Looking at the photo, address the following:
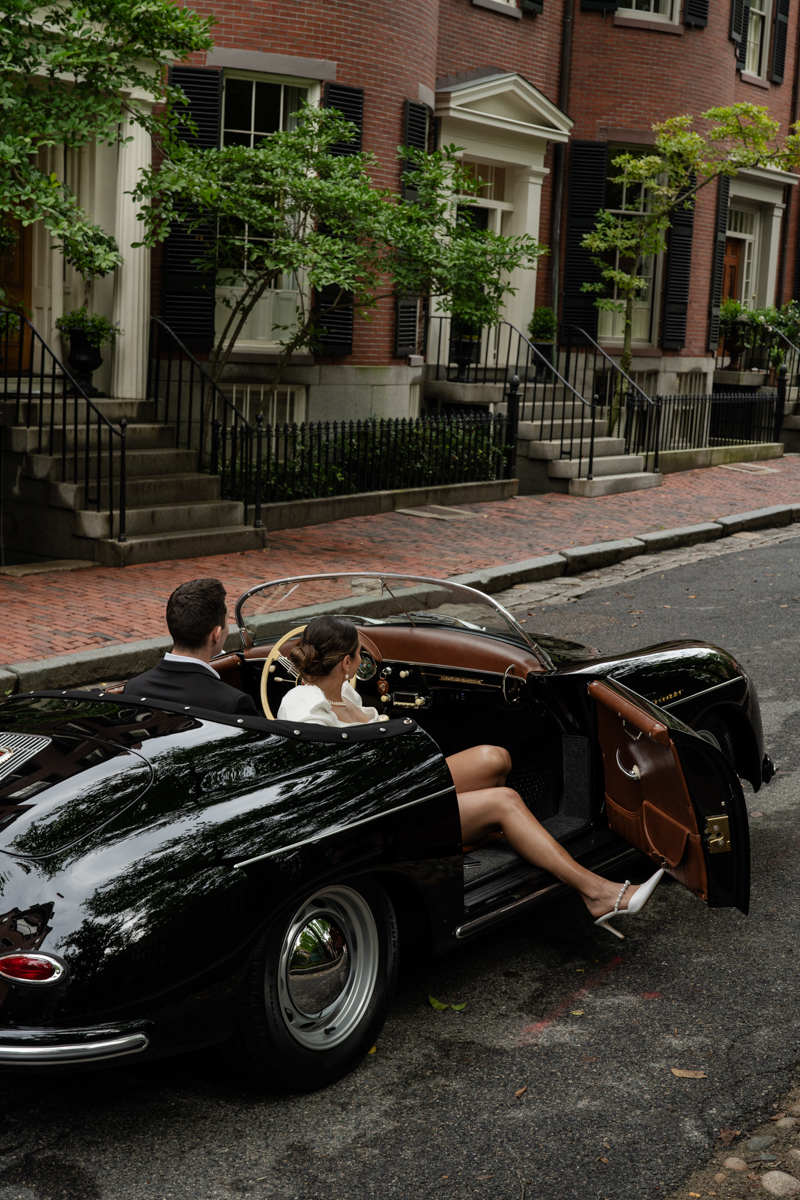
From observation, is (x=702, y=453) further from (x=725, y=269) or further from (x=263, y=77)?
(x=263, y=77)

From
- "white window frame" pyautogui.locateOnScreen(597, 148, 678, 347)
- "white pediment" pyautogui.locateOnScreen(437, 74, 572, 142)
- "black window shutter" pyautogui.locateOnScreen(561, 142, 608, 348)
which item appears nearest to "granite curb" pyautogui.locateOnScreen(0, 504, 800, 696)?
"black window shutter" pyautogui.locateOnScreen(561, 142, 608, 348)

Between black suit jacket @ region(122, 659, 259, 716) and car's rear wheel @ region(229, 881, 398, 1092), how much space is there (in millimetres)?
704

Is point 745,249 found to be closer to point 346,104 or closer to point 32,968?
point 346,104

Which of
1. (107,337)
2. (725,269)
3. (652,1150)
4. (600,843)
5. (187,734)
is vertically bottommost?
(652,1150)

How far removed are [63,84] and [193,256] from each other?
4570mm

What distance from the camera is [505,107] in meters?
18.3

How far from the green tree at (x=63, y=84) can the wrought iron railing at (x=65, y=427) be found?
148cm

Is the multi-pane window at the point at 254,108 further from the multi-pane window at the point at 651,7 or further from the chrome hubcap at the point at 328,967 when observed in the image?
the chrome hubcap at the point at 328,967

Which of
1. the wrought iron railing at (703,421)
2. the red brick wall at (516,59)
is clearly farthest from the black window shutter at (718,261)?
the wrought iron railing at (703,421)

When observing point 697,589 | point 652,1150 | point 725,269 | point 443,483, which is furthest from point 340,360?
point 652,1150

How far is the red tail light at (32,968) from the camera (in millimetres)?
2969

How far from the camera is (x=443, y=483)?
1509 centimetres

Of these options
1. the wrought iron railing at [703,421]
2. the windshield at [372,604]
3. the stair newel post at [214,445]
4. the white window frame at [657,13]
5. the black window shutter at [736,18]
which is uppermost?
the black window shutter at [736,18]

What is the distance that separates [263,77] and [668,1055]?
526 inches
